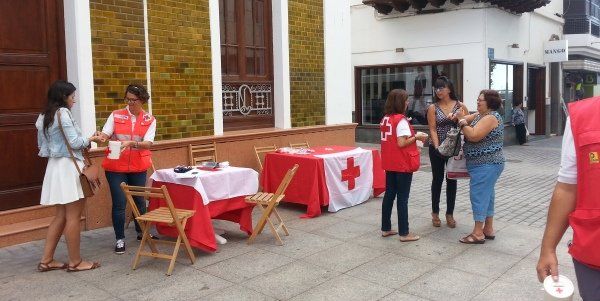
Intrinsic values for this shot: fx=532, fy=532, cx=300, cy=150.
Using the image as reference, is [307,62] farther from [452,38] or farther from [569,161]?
[569,161]

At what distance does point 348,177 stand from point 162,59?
9.93 feet

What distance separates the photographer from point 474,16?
14.3m

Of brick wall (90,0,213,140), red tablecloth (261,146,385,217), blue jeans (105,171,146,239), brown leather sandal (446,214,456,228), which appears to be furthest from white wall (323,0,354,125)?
blue jeans (105,171,146,239)

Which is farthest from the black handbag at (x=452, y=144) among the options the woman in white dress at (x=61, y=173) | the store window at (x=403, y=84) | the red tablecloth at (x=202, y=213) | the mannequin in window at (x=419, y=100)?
the mannequin in window at (x=419, y=100)

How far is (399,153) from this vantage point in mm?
5602

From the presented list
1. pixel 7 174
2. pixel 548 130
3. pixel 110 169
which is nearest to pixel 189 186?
pixel 110 169

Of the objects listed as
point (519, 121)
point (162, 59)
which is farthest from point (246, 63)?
point (519, 121)

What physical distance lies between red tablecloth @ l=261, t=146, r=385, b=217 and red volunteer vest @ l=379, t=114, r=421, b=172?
1.52m

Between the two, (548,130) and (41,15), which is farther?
(548,130)

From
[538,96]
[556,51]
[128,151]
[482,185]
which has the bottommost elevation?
[482,185]

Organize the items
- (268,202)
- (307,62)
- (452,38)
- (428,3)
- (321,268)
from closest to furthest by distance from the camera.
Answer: (321,268)
(268,202)
(307,62)
(452,38)
(428,3)

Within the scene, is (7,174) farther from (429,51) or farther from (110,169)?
(429,51)

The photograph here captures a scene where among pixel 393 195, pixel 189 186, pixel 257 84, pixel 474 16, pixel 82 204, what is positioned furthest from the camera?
pixel 474 16

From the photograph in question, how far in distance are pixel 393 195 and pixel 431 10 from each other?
10494mm
